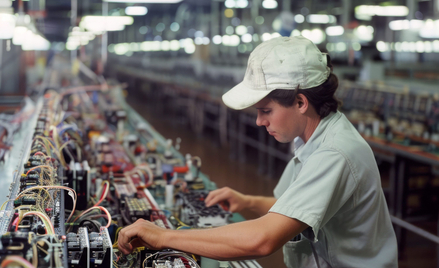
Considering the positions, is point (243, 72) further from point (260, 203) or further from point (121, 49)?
point (121, 49)

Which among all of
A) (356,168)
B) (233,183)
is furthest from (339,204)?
(233,183)

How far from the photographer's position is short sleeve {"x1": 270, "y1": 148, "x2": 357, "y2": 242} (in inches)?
48.8

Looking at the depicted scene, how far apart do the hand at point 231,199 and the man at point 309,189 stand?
430mm

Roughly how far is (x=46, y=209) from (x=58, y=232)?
113mm

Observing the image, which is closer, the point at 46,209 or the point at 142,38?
the point at 46,209

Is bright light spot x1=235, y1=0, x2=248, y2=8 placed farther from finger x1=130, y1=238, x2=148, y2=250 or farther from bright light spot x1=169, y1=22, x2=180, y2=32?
finger x1=130, y1=238, x2=148, y2=250

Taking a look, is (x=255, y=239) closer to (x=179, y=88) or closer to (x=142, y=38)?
(x=179, y=88)

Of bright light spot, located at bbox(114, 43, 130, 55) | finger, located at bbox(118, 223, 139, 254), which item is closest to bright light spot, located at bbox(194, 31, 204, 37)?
bright light spot, located at bbox(114, 43, 130, 55)

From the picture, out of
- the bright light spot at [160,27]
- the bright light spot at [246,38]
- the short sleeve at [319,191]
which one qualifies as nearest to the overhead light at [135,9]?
the bright light spot at [246,38]

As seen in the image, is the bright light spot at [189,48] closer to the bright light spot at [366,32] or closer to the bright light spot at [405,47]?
the bright light spot at [366,32]

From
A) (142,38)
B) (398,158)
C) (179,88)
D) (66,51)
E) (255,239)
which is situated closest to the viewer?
(255,239)

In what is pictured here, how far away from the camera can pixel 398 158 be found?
Result: 4.36 meters

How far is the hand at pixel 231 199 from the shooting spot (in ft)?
6.38

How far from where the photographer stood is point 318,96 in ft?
4.67
